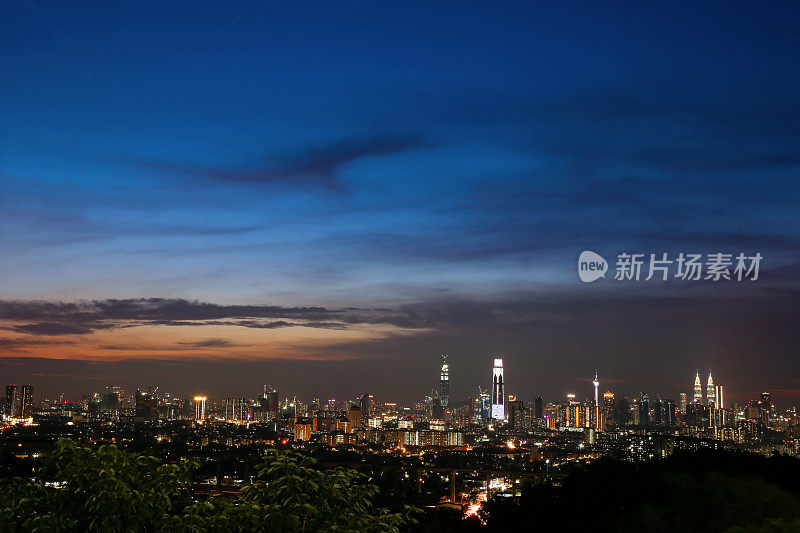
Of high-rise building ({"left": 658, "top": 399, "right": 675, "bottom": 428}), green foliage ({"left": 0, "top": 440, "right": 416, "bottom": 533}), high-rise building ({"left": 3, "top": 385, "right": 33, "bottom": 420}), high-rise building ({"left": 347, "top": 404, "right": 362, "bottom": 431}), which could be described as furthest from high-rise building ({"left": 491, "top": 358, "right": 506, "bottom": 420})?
green foliage ({"left": 0, "top": 440, "right": 416, "bottom": 533})

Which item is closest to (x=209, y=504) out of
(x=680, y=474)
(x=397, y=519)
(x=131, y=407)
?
(x=397, y=519)

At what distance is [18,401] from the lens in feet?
408

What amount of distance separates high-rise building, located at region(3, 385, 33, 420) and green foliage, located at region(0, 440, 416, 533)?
12881 cm

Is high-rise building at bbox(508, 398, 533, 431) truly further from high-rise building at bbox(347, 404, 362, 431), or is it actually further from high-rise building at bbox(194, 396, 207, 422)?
high-rise building at bbox(194, 396, 207, 422)

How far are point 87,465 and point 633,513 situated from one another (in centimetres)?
1181

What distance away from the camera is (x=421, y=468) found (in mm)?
58531

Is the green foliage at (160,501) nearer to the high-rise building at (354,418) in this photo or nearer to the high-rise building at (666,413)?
the high-rise building at (354,418)

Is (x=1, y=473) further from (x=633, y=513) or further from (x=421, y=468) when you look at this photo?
(x=421, y=468)

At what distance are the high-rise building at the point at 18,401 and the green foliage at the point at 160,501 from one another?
12881cm

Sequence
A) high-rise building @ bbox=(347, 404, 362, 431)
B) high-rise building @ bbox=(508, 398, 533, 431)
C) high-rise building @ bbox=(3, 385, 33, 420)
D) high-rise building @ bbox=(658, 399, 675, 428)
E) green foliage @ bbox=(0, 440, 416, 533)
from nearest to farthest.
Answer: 1. green foliage @ bbox=(0, 440, 416, 533)
2. high-rise building @ bbox=(3, 385, 33, 420)
3. high-rise building @ bbox=(347, 404, 362, 431)
4. high-rise building @ bbox=(658, 399, 675, 428)
5. high-rise building @ bbox=(508, 398, 533, 431)

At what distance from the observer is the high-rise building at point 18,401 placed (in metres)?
122

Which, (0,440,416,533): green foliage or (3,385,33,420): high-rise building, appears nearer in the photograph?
(0,440,416,533): green foliage

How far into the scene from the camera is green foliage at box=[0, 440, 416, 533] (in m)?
6.60

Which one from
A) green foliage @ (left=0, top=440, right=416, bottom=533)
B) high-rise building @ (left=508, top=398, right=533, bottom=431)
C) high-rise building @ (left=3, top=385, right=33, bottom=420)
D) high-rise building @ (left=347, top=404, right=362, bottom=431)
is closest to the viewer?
green foliage @ (left=0, top=440, right=416, bottom=533)
